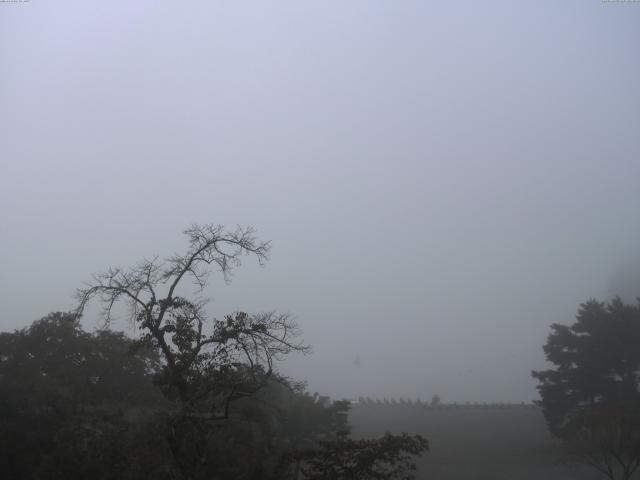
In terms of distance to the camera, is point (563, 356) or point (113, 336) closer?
point (113, 336)

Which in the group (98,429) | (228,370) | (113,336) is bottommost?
(98,429)

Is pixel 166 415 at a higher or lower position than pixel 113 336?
lower

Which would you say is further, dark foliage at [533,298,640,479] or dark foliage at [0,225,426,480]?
dark foliage at [533,298,640,479]

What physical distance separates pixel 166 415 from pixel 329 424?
26.2 meters

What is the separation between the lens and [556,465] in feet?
107

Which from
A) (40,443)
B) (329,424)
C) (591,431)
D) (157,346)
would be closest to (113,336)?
(40,443)

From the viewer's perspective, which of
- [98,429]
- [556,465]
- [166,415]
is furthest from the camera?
[556,465]

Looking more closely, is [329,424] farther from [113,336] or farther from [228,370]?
[228,370]

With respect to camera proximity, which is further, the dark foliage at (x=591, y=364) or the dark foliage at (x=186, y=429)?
the dark foliage at (x=591, y=364)

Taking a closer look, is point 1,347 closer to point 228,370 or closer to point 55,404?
point 55,404

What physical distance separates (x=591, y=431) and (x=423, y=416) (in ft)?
95.5

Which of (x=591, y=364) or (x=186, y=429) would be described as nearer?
(x=186, y=429)

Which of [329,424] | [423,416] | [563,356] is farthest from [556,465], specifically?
[423,416]

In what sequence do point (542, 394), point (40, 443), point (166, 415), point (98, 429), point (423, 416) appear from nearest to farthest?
point (166, 415)
point (98, 429)
point (40, 443)
point (542, 394)
point (423, 416)
